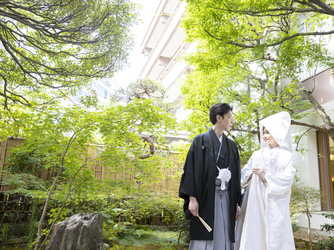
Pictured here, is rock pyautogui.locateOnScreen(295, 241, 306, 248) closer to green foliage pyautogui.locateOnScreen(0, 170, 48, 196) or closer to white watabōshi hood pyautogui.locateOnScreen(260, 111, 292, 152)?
white watabōshi hood pyautogui.locateOnScreen(260, 111, 292, 152)

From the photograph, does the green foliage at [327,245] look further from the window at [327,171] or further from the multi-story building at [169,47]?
the multi-story building at [169,47]

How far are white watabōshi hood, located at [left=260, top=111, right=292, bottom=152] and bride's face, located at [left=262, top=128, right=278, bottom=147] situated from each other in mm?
49

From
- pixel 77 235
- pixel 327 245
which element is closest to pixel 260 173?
pixel 77 235

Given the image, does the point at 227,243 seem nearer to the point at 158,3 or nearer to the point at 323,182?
the point at 323,182

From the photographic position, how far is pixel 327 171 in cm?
696

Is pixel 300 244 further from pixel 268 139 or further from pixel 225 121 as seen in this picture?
pixel 225 121

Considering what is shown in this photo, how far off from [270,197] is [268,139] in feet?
2.05

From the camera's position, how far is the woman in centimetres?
241

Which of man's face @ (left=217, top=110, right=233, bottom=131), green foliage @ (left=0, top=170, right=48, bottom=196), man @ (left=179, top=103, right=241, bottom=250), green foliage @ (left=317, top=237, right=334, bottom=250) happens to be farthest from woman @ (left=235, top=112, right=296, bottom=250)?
green foliage @ (left=0, top=170, right=48, bottom=196)

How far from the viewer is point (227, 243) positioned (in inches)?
98.1

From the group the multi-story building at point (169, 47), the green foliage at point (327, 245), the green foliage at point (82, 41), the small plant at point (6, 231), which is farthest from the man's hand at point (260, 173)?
the multi-story building at point (169, 47)

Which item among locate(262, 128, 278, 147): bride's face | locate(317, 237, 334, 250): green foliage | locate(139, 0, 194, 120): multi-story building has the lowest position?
locate(317, 237, 334, 250): green foliage

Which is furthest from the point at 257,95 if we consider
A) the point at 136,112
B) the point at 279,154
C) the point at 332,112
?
the point at 279,154

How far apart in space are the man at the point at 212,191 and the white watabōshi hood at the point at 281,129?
44cm
